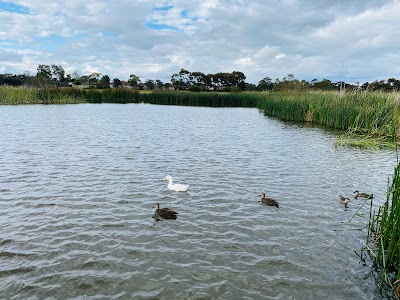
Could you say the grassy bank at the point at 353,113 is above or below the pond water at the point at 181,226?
above

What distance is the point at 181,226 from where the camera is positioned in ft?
23.1

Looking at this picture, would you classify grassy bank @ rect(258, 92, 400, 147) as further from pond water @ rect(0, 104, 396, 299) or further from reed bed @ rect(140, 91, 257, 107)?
reed bed @ rect(140, 91, 257, 107)

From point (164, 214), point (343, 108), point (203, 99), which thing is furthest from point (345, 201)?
point (203, 99)

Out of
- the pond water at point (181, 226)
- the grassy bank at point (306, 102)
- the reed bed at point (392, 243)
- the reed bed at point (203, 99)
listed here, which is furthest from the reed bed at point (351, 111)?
the reed bed at point (203, 99)

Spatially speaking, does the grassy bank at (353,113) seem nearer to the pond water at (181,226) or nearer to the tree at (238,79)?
the pond water at (181,226)

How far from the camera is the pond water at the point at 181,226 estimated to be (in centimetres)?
497

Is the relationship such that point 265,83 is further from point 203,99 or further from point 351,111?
point 351,111

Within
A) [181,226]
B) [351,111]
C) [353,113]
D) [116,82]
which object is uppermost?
[116,82]

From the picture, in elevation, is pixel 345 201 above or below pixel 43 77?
below

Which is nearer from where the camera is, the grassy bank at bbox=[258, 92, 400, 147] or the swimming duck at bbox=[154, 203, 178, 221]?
the swimming duck at bbox=[154, 203, 178, 221]

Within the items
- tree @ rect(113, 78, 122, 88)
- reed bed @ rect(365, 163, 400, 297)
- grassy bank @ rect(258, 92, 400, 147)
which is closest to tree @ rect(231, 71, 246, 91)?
tree @ rect(113, 78, 122, 88)

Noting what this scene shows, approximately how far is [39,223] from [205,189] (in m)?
4.48

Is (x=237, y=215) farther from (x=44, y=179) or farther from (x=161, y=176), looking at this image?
(x=44, y=179)

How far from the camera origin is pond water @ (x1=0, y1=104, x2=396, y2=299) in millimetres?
4973
